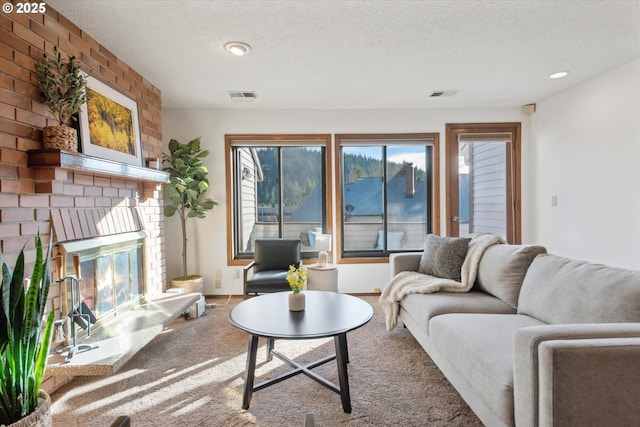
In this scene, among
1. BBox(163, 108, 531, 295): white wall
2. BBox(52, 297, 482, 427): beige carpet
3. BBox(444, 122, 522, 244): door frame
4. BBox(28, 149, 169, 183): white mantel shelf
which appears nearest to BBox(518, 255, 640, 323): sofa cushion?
BBox(52, 297, 482, 427): beige carpet

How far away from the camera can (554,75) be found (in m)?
3.21

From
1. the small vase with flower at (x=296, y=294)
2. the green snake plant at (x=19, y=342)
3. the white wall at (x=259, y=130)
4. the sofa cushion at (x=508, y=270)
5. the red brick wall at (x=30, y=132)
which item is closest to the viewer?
Answer: the green snake plant at (x=19, y=342)

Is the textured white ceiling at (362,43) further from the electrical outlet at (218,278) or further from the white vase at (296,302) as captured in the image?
the electrical outlet at (218,278)

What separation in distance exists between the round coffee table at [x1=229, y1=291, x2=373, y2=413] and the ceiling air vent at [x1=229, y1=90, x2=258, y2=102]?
2.28 metres

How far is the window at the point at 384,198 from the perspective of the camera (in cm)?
439

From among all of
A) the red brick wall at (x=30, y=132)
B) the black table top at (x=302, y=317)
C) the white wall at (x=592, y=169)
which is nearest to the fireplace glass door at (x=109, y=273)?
the red brick wall at (x=30, y=132)

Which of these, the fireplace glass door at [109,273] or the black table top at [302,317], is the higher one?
the fireplace glass door at [109,273]

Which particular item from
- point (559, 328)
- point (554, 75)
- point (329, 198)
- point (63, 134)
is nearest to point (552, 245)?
point (554, 75)

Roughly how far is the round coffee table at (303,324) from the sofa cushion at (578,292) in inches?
39.4

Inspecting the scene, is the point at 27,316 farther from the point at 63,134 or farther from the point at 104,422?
the point at 63,134

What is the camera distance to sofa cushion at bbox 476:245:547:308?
2273 mm

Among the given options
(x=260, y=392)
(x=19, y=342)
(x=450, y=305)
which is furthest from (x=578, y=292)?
(x=19, y=342)

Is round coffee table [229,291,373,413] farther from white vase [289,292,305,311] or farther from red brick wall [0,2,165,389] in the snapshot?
red brick wall [0,2,165,389]

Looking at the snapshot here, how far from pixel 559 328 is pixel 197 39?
9.03 feet
